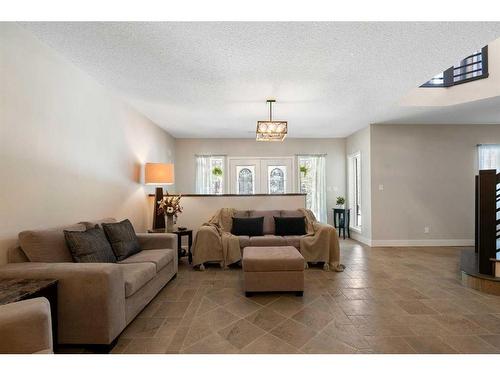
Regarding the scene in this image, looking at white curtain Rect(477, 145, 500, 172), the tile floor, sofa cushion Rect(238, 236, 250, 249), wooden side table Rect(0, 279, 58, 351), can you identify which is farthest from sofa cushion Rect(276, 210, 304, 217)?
white curtain Rect(477, 145, 500, 172)

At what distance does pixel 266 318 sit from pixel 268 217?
7.58ft

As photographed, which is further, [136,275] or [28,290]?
[136,275]

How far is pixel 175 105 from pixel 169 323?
3.22m

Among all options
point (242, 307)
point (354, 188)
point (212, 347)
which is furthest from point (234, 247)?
point (354, 188)

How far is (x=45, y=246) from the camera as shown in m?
2.02

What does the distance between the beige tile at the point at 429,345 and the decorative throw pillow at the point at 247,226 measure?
2.54 meters

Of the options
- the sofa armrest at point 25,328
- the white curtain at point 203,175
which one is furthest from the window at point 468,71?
the sofa armrest at point 25,328

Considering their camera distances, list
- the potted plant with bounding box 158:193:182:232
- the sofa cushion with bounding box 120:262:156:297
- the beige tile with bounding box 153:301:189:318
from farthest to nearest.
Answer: the potted plant with bounding box 158:193:182:232 → the beige tile with bounding box 153:301:189:318 → the sofa cushion with bounding box 120:262:156:297

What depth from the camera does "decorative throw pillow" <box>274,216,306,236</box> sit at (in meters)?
4.16

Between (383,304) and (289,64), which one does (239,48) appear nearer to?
(289,64)

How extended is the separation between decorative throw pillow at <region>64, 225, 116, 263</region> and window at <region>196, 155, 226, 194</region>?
422cm

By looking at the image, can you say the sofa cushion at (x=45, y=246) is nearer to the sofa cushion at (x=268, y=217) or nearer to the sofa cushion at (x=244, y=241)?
the sofa cushion at (x=244, y=241)

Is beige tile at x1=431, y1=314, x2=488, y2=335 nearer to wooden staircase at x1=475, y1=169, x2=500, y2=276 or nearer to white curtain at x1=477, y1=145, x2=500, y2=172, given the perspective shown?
wooden staircase at x1=475, y1=169, x2=500, y2=276

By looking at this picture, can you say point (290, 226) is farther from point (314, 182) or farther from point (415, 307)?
point (314, 182)
